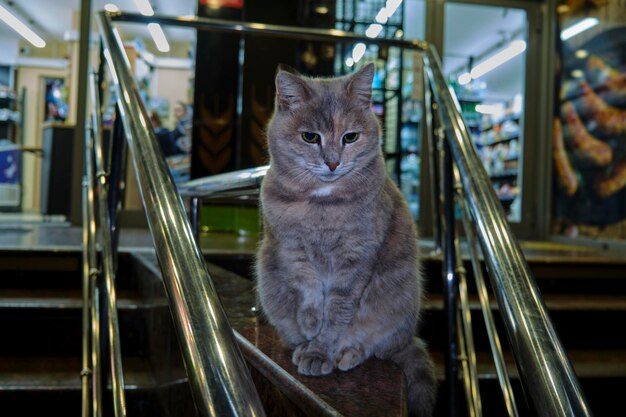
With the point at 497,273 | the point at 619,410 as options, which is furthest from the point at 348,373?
the point at 619,410

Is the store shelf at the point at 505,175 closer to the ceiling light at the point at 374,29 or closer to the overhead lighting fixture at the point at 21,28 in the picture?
the ceiling light at the point at 374,29

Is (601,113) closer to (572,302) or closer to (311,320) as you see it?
(572,302)

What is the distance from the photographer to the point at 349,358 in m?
1.03

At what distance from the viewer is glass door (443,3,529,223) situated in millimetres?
5262

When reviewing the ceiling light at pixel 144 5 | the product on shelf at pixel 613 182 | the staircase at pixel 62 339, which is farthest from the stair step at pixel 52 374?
the ceiling light at pixel 144 5

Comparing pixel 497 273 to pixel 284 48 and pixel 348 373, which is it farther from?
pixel 284 48

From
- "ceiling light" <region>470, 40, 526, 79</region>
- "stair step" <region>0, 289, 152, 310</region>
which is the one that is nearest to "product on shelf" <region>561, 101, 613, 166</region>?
"ceiling light" <region>470, 40, 526, 79</region>

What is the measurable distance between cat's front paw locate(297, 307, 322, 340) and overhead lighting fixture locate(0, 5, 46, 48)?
8401mm

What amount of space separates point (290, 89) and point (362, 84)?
150 millimetres

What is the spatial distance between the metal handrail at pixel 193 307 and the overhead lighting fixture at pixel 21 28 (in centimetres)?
837

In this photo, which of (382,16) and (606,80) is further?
(382,16)

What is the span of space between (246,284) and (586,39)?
151 inches

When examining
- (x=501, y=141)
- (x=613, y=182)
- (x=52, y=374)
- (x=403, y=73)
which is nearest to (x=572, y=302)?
(x=52, y=374)

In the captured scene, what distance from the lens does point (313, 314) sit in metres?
1.06
